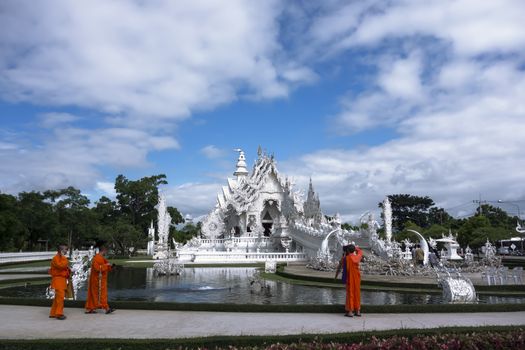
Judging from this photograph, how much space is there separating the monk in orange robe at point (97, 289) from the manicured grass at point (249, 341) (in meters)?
3.21

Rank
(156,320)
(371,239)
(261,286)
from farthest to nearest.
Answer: (371,239) < (261,286) < (156,320)

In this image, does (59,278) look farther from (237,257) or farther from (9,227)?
(9,227)

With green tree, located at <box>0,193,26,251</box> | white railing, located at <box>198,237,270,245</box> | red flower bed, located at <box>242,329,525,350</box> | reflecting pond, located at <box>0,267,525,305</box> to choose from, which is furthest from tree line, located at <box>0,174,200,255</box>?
red flower bed, located at <box>242,329,525,350</box>

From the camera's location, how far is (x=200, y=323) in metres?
9.35

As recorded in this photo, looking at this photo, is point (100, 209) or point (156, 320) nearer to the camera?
point (156, 320)

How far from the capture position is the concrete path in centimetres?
837

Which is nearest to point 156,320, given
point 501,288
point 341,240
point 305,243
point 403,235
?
point 501,288

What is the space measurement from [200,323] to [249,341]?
2201 millimetres

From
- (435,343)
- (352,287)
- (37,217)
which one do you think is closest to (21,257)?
(37,217)

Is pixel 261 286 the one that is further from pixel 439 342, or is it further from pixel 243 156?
pixel 243 156

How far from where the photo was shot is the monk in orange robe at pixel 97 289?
10.5m

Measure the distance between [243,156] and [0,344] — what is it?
200 feet

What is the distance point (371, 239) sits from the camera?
29672 millimetres

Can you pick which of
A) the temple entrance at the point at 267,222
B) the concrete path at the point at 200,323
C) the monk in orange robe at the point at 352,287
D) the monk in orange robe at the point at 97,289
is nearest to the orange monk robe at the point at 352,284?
the monk in orange robe at the point at 352,287
